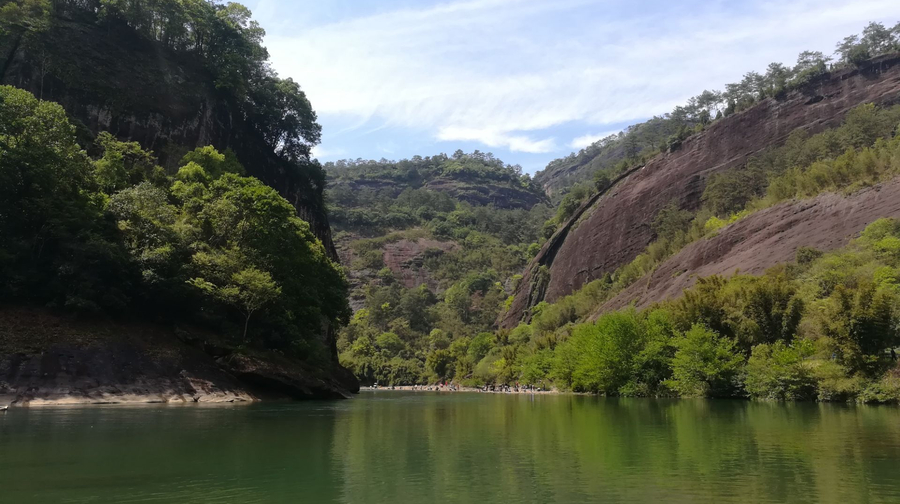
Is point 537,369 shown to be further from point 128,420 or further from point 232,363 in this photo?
point 128,420

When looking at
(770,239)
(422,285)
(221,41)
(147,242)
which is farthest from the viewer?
(422,285)

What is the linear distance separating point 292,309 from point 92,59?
35848mm

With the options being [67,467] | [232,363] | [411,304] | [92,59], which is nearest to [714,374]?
[232,363]

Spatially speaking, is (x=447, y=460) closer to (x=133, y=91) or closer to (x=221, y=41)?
(x=133, y=91)

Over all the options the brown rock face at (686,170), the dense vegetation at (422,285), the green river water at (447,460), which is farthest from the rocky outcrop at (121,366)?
the dense vegetation at (422,285)

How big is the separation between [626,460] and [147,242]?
38735 mm

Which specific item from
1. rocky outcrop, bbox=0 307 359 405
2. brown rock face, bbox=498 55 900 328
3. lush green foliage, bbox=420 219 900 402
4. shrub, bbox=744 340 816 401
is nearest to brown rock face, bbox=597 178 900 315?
lush green foliage, bbox=420 219 900 402

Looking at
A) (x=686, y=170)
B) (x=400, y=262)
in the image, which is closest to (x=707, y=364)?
(x=686, y=170)

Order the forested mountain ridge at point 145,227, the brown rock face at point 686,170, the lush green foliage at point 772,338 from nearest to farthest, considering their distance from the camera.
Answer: the lush green foliage at point 772,338, the forested mountain ridge at point 145,227, the brown rock face at point 686,170

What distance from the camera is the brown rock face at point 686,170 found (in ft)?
292

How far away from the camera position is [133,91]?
63.3 m

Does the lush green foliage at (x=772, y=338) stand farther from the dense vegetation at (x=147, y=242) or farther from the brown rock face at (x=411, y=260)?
the brown rock face at (x=411, y=260)

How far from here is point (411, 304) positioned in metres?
150

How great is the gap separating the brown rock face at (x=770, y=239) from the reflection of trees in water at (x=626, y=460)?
3772 centimetres
